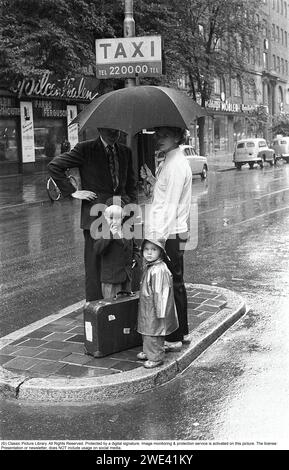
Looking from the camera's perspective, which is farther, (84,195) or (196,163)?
(196,163)

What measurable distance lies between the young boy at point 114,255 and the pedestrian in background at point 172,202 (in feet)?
0.79

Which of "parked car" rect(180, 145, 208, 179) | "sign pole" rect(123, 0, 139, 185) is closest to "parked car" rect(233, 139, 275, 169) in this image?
"parked car" rect(180, 145, 208, 179)

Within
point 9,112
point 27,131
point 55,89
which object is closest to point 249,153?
point 55,89

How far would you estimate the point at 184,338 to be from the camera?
496cm

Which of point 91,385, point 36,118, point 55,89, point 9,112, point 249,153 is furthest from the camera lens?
point 249,153

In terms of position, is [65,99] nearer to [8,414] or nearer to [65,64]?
[65,64]

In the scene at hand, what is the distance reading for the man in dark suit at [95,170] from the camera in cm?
472

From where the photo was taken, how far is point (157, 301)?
14.6 ft

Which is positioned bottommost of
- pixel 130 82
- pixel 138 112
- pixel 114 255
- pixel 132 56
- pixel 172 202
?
pixel 114 255

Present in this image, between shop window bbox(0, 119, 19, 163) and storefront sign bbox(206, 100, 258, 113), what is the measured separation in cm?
1866

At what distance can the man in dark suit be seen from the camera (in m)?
4.72

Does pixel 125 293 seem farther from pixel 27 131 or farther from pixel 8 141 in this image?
pixel 27 131

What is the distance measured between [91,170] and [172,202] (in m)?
0.73

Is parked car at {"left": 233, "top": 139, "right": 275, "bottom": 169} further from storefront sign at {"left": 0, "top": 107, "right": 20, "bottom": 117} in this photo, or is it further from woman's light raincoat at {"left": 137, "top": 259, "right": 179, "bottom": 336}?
woman's light raincoat at {"left": 137, "top": 259, "right": 179, "bottom": 336}
